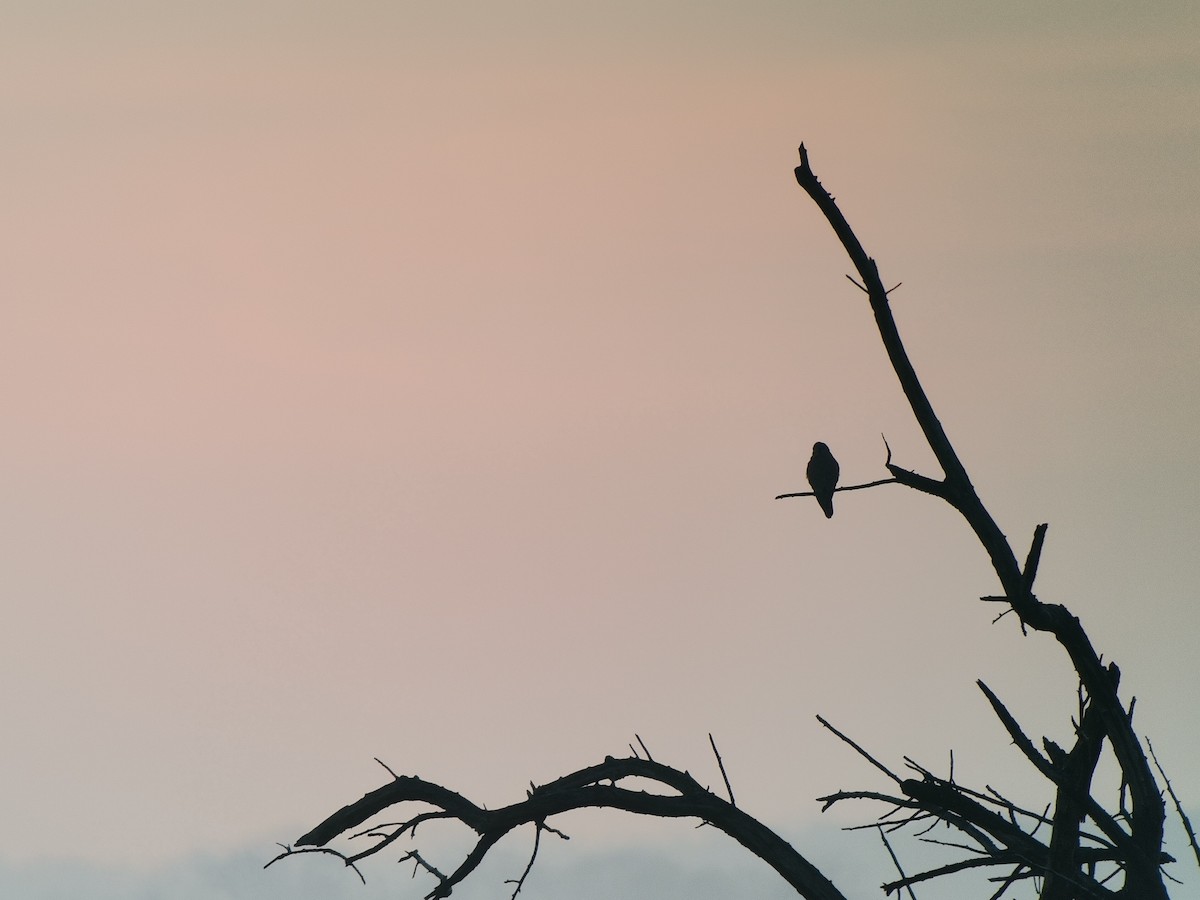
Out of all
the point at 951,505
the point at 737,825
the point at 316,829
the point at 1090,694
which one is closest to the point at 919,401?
the point at 951,505

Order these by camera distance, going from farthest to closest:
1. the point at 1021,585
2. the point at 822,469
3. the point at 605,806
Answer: the point at 822,469 < the point at 605,806 < the point at 1021,585

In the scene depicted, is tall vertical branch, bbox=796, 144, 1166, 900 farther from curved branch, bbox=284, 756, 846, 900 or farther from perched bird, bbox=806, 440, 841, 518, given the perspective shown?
perched bird, bbox=806, 440, 841, 518

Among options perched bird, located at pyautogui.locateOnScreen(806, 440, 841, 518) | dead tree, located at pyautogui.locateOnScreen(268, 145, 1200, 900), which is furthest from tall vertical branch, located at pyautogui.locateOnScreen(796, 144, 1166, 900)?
perched bird, located at pyautogui.locateOnScreen(806, 440, 841, 518)

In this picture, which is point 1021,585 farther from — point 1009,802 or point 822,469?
point 822,469

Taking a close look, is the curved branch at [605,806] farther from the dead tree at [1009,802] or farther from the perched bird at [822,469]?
the perched bird at [822,469]

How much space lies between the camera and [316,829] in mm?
10352

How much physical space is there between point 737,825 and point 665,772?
1.85 ft

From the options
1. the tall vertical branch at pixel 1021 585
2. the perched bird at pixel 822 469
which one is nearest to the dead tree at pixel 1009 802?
the tall vertical branch at pixel 1021 585

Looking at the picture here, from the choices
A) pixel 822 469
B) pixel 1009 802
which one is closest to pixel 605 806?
pixel 1009 802

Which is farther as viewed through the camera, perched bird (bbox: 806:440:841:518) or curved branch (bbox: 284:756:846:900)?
perched bird (bbox: 806:440:841:518)

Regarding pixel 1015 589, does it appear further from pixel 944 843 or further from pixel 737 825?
pixel 737 825

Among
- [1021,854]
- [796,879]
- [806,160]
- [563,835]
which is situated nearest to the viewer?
[806,160]

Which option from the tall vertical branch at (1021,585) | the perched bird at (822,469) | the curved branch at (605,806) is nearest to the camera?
the tall vertical branch at (1021,585)

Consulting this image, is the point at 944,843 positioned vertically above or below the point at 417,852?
below
